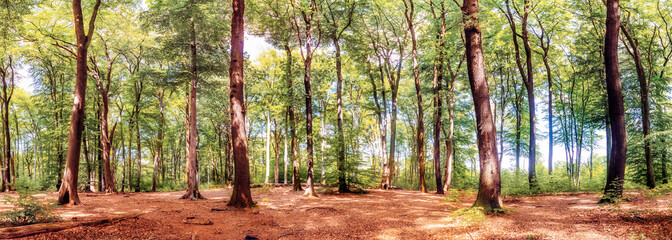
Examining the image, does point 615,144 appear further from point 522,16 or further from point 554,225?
point 522,16

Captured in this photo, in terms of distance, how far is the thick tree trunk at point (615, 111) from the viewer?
868 cm

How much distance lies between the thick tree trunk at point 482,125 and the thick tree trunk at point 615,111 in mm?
3710

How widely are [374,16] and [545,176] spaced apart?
13.6 meters

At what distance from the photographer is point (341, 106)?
51.5ft

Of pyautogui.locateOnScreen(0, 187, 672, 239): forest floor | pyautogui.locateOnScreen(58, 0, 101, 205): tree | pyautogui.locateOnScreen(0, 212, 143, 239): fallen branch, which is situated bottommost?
pyautogui.locateOnScreen(0, 187, 672, 239): forest floor

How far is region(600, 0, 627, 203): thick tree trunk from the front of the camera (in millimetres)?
8680

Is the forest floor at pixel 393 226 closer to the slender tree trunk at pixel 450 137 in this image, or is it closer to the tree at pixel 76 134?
the tree at pixel 76 134

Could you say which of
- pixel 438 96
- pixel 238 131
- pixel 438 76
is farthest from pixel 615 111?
pixel 238 131

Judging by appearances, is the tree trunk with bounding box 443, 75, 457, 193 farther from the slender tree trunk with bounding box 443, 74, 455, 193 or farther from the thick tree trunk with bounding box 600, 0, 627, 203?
the thick tree trunk with bounding box 600, 0, 627, 203

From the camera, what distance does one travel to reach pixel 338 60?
15922 mm

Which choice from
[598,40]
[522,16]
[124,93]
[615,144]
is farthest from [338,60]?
[124,93]

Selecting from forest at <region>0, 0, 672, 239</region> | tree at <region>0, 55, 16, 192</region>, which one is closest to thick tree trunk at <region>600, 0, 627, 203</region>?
forest at <region>0, 0, 672, 239</region>

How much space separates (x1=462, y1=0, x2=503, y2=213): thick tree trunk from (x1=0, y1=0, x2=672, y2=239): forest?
4 centimetres

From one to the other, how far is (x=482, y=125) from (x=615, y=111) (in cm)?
458
